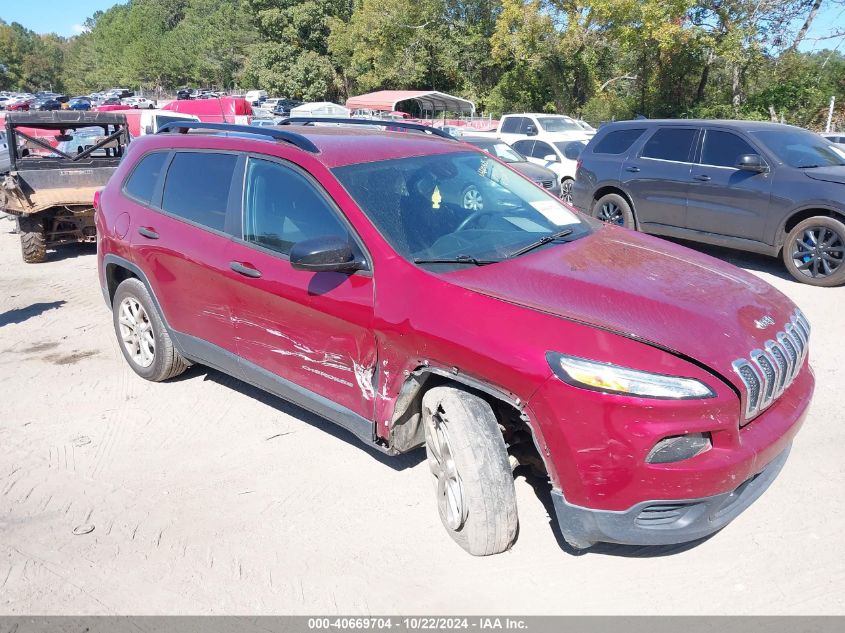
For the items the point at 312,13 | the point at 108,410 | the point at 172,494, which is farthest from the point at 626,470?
the point at 312,13

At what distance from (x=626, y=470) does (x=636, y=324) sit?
573 mm

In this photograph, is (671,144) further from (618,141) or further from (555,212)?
(555,212)

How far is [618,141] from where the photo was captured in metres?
9.57

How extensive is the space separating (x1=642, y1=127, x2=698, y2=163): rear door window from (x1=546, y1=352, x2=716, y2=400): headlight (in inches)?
271

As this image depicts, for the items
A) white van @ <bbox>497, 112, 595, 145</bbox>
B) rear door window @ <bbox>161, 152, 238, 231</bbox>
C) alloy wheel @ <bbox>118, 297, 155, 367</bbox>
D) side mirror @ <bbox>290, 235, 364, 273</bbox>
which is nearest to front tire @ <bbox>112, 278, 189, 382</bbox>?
alloy wheel @ <bbox>118, 297, 155, 367</bbox>

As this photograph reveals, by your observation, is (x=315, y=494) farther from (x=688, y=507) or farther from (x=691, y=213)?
(x=691, y=213)

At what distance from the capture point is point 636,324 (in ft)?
8.95

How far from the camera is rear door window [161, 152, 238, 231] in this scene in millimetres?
4086

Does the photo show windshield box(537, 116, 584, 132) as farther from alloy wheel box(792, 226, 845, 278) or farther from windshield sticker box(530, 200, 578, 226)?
windshield sticker box(530, 200, 578, 226)

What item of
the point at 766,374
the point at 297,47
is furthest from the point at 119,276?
the point at 297,47

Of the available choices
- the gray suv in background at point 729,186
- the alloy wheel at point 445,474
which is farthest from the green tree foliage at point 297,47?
the alloy wheel at point 445,474

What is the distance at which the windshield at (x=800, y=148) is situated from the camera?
777cm

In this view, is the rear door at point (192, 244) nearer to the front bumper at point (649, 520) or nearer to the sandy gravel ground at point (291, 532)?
the sandy gravel ground at point (291, 532)

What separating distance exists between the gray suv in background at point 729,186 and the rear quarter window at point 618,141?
0.01m
